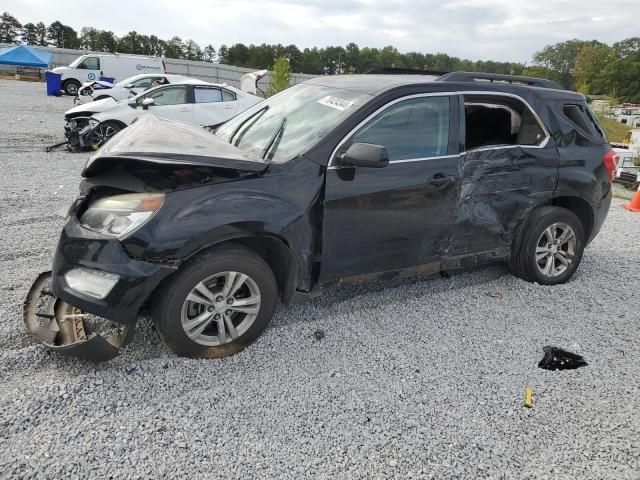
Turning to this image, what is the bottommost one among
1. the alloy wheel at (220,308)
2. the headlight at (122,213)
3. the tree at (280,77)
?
the alloy wheel at (220,308)

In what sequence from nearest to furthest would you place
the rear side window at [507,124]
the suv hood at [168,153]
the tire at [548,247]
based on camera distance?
the suv hood at [168,153] < the rear side window at [507,124] < the tire at [548,247]

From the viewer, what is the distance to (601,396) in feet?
9.91

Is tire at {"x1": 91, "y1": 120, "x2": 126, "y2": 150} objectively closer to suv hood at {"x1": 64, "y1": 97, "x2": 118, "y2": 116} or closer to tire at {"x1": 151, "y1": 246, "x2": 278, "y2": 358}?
suv hood at {"x1": 64, "y1": 97, "x2": 118, "y2": 116}

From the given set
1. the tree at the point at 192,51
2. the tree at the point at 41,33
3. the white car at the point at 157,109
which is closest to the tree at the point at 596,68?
the tree at the point at 192,51

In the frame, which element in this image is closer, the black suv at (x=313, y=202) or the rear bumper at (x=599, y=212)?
the black suv at (x=313, y=202)

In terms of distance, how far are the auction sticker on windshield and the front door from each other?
0.24 m

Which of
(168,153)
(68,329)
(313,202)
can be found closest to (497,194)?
(313,202)

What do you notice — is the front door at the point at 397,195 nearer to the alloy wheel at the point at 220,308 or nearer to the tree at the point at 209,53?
the alloy wheel at the point at 220,308

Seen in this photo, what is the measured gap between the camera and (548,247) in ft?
14.8

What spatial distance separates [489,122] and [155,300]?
3183 millimetres

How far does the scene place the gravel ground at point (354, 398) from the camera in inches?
93.3

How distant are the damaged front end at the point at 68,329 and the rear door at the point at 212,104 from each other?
27.6 feet

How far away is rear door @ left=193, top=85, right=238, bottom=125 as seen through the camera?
1134 centimetres

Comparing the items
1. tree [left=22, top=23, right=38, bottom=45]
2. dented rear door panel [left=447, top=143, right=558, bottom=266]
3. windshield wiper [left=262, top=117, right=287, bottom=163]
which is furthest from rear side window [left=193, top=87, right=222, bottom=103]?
tree [left=22, top=23, right=38, bottom=45]
